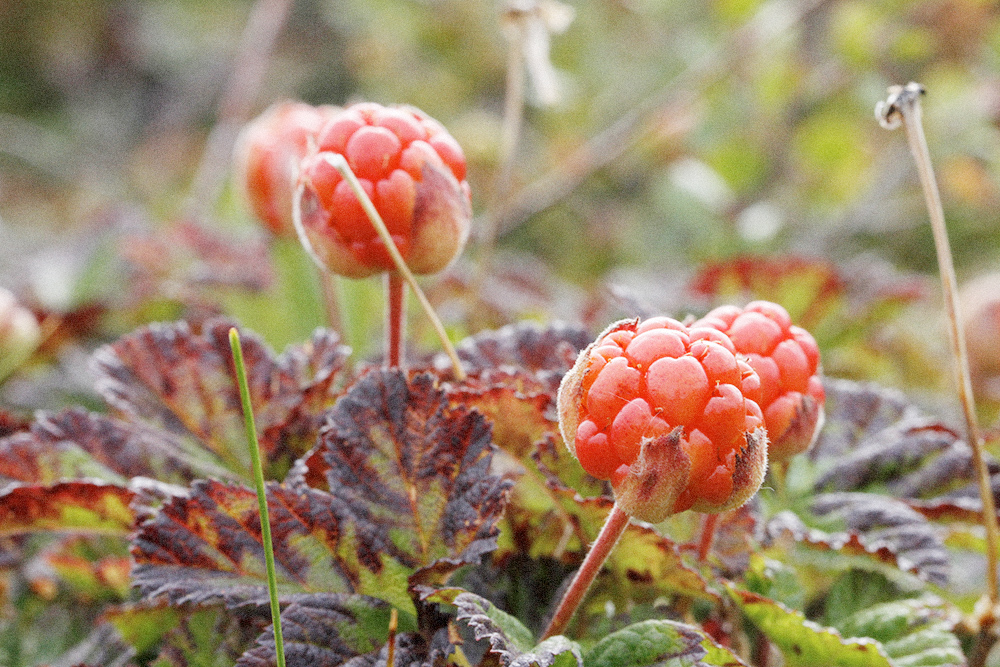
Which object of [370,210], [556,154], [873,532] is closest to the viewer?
[370,210]

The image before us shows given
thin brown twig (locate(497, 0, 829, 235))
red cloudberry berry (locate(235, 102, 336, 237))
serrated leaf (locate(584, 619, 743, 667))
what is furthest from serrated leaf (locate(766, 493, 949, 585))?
thin brown twig (locate(497, 0, 829, 235))

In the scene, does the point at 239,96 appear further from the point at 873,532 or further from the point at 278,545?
the point at 873,532

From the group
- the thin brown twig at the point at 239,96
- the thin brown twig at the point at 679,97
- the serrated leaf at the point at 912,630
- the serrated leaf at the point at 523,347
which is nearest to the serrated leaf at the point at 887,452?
the serrated leaf at the point at 912,630

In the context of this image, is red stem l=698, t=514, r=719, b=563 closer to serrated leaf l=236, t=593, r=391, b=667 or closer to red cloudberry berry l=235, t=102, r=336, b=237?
serrated leaf l=236, t=593, r=391, b=667

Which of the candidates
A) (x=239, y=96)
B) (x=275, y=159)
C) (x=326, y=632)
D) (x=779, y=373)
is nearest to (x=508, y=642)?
(x=326, y=632)

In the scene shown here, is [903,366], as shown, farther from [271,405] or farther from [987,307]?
[271,405]
